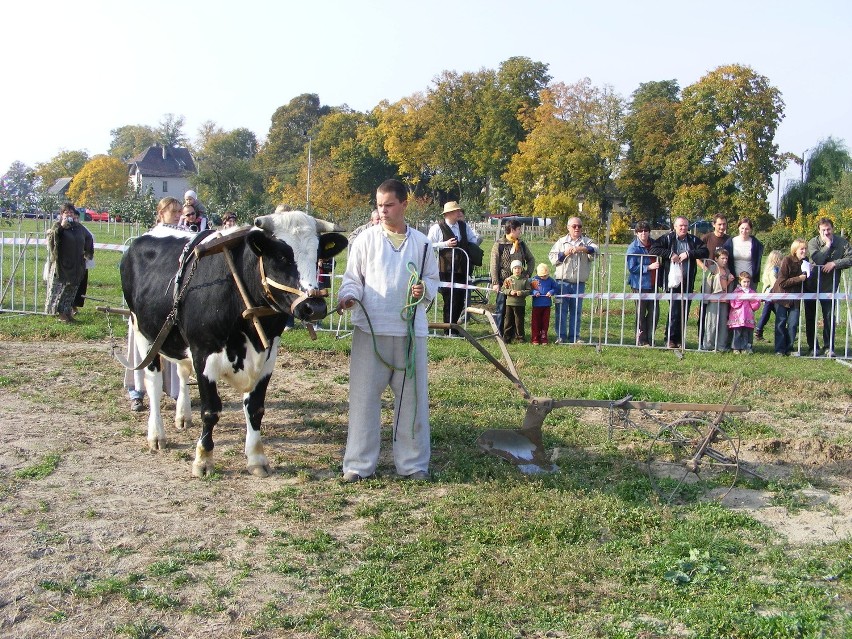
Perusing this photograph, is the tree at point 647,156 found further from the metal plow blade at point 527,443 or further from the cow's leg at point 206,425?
the cow's leg at point 206,425

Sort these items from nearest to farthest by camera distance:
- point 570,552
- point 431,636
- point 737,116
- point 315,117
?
point 431,636
point 570,552
point 737,116
point 315,117

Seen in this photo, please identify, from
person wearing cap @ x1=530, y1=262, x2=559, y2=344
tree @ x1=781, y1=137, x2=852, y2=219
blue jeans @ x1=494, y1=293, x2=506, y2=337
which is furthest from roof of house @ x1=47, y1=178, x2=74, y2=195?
person wearing cap @ x1=530, y1=262, x2=559, y2=344

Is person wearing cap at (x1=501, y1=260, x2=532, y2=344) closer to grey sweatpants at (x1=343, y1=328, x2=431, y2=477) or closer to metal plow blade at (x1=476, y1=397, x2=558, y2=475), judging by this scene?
metal plow blade at (x1=476, y1=397, x2=558, y2=475)

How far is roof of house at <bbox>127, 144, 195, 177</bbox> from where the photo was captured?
108 m

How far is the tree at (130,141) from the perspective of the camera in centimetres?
13375

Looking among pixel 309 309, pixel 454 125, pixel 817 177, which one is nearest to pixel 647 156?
pixel 817 177

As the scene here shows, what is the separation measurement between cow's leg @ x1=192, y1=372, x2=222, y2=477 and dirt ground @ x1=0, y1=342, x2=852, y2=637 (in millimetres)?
148

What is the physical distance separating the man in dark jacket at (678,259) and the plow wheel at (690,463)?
5653mm

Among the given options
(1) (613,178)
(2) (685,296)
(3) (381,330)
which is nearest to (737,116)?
(1) (613,178)

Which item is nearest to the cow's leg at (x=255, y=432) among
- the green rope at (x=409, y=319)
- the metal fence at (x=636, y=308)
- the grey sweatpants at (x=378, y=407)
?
the grey sweatpants at (x=378, y=407)

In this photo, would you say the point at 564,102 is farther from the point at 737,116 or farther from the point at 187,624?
the point at 187,624

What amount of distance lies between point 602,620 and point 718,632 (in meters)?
0.55

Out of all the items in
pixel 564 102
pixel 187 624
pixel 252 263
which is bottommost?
pixel 187 624

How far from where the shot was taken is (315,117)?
317 ft
